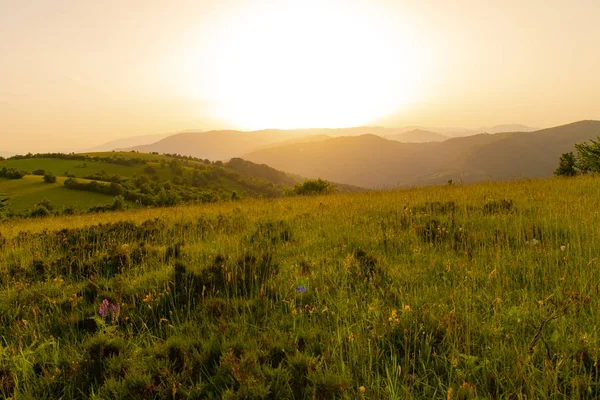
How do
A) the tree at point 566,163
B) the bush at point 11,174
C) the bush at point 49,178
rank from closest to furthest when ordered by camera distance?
1. the tree at point 566,163
2. the bush at point 49,178
3. the bush at point 11,174

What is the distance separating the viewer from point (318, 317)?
2.90 m

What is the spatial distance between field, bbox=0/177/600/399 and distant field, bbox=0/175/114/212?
74207 millimetres

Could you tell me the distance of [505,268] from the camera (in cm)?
357

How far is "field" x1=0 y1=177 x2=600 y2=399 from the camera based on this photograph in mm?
2053

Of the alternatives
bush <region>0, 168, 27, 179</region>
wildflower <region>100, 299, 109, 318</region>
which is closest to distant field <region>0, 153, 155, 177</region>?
bush <region>0, 168, 27, 179</region>

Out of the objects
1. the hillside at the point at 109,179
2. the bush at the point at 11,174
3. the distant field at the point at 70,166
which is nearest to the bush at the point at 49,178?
the hillside at the point at 109,179

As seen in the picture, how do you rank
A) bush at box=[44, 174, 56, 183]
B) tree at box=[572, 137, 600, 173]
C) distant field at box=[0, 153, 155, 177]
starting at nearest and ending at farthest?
1. tree at box=[572, 137, 600, 173]
2. bush at box=[44, 174, 56, 183]
3. distant field at box=[0, 153, 155, 177]

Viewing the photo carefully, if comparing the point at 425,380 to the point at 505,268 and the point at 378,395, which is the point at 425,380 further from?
the point at 505,268

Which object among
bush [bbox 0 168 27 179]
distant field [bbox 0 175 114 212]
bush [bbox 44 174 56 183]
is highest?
bush [bbox 0 168 27 179]

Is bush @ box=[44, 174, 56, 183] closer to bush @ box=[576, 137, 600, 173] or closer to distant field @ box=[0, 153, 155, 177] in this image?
distant field @ box=[0, 153, 155, 177]

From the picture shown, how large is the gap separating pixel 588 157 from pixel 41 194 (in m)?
96.4

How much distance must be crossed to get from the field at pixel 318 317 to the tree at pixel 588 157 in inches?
591

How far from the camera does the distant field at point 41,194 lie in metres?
68.8

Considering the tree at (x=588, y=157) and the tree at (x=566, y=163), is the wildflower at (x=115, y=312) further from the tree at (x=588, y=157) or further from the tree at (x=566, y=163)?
the tree at (x=566, y=163)
